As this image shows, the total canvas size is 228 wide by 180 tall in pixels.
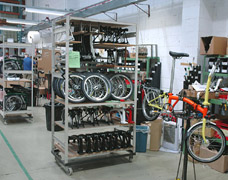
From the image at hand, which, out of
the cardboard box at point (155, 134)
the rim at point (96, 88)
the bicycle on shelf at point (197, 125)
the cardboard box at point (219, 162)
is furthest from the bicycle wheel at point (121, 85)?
the cardboard box at point (219, 162)

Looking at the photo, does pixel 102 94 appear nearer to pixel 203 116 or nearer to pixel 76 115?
pixel 76 115

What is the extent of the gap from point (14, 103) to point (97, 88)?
3.67 m

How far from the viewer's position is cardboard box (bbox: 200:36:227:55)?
477 centimetres

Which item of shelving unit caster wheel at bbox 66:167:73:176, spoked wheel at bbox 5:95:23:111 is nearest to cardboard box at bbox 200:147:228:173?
shelving unit caster wheel at bbox 66:167:73:176

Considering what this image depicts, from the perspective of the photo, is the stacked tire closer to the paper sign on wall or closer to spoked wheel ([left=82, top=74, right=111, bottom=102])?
spoked wheel ([left=82, top=74, right=111, bottom=102])

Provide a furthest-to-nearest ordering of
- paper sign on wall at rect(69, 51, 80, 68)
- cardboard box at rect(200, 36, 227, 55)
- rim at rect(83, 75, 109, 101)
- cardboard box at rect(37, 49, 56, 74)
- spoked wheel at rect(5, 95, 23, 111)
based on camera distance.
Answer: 1. cardboard box at rect(37, 49, 56, 74)
2. spoked wheel at rect(5, 95, 23, 111)
3. cardboard box at rect(200, 36, 227, 55)
4. rim at rect(83, 75, 109, 101)
5. paper sign on wall at rect(69, 51, 80, 68)

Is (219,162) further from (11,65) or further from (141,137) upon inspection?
(11,65)

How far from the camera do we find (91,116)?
4.16 m

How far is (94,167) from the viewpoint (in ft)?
13.3

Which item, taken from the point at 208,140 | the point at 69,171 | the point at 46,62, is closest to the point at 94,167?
the point at 69,171

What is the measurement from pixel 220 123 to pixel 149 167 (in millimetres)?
1517

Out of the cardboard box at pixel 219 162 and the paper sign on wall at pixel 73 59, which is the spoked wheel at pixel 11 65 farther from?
the cardboard box at pixel 219 162

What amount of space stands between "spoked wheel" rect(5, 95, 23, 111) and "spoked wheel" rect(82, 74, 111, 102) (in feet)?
11.5

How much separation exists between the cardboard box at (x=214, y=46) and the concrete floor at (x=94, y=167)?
6.63ft
